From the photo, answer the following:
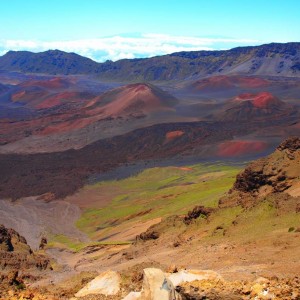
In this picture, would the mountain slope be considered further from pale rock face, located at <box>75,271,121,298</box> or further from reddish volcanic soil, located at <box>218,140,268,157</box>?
pale rock face, located at <box>75,271,121,298</box>

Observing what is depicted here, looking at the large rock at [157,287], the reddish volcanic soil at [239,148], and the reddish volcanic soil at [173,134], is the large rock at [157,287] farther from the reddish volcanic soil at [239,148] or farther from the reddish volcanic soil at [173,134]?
the reddish volcanic soil at [173,134]

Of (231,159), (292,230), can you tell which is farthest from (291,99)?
(292,230)

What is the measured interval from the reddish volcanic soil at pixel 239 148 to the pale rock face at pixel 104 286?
78.3 meters

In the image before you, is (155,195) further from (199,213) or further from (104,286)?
(104,286)

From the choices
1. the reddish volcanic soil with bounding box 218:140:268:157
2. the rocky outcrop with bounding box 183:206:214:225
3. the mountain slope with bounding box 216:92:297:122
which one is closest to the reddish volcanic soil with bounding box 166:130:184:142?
the reddish volcanic soil with bounding box 218:140:268:157

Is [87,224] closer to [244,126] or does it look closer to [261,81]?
[244,126]

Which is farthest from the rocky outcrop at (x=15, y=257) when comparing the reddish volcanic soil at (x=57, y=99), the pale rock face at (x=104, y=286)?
the reddish volcanic soil at (x=57, y=99)

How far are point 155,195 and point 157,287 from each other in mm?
52825

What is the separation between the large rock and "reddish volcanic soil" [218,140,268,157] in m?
83.1

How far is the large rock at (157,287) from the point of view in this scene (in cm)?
1417

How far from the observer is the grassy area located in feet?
173

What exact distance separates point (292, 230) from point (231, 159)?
65.8 m

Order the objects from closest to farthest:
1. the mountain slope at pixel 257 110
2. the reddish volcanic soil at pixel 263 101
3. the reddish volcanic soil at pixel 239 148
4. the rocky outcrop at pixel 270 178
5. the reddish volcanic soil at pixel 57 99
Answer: the rocky outcrop at pixel 270 178, the reddish volcanic soil at pixel 239 148, the mountain slope at pixel 257 110, the reddish volcanic soil at pixel 263 101, the reddish volcanic soil at pixel 57 99

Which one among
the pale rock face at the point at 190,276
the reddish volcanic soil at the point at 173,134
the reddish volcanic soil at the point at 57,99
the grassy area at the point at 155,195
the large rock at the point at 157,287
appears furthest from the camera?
the reddish volcanic soil at the point at 57,99
